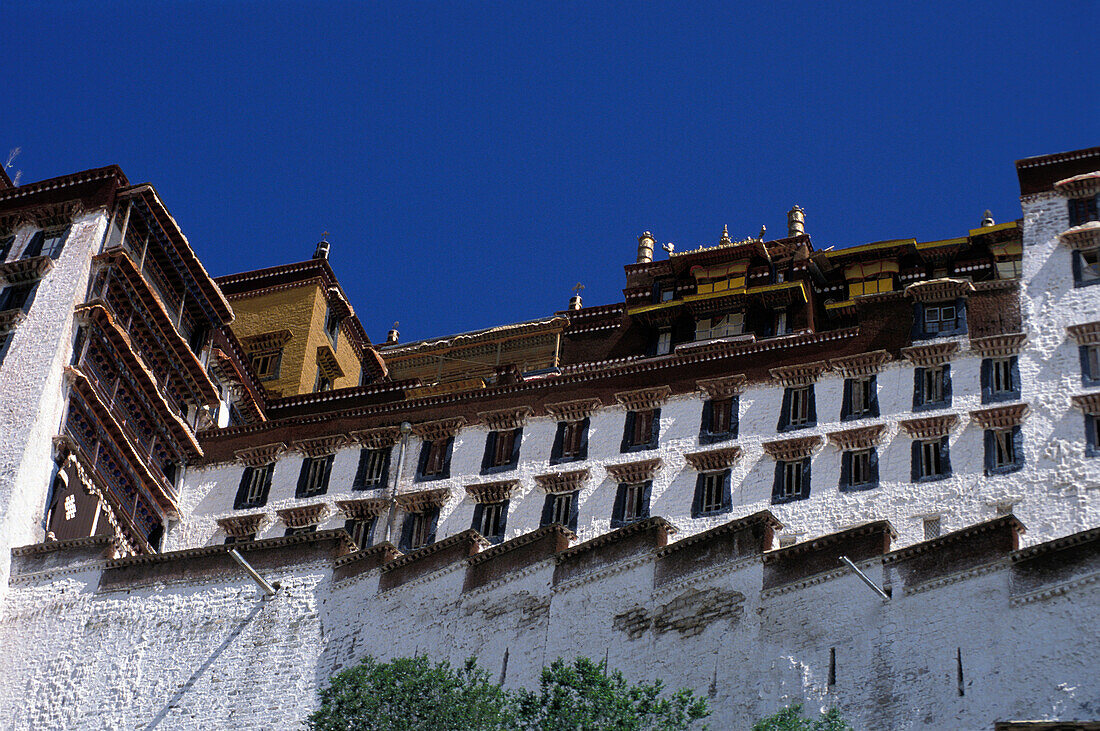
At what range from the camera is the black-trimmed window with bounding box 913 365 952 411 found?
4166 centimetres

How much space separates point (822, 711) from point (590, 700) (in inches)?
169

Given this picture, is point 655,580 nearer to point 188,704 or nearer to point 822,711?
point 822,711

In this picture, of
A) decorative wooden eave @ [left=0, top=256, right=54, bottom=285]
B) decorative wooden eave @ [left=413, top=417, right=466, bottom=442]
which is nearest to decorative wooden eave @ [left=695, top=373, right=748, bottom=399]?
decorative wooden eave @ [left=413, top=417, right=466, bottom=442]

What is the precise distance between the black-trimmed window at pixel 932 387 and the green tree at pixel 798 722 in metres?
14.1

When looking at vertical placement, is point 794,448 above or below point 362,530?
above

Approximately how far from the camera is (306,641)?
1438 inches

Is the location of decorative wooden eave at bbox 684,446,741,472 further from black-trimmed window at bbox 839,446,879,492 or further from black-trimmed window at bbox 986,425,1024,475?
black-trimmed window at bbox 986,425,1024,475

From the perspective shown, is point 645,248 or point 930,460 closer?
point 930,460

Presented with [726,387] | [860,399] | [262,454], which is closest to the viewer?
[860,399]

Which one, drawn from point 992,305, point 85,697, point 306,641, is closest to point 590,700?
point 306,641

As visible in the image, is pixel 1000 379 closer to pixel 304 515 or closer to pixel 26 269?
pixel 304 515

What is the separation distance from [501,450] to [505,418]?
37.6 inches

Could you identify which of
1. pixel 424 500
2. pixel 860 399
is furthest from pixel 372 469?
pixel 860 399

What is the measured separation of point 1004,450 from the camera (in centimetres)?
4000
